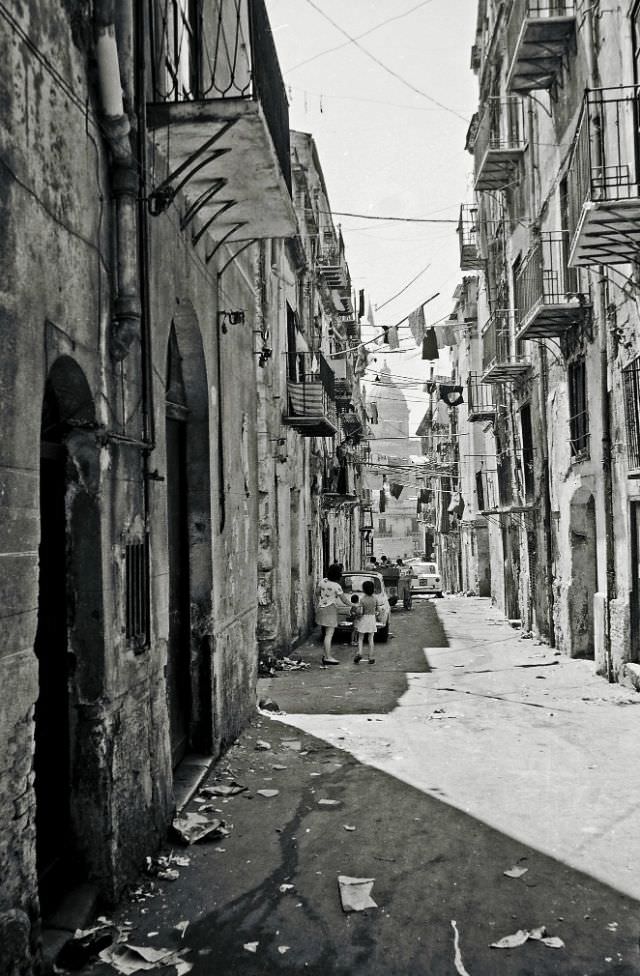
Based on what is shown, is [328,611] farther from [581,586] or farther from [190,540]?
[190,540]

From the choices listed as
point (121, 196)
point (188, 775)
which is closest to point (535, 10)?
point (121, 196)

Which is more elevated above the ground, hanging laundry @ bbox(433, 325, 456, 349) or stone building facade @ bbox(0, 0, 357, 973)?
hanging laundry @ bbox(433, 325, 456, 349)

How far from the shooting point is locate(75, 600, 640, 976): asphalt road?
416 cm

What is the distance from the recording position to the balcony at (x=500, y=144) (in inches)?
690

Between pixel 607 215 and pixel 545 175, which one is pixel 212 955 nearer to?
pixel 607 215

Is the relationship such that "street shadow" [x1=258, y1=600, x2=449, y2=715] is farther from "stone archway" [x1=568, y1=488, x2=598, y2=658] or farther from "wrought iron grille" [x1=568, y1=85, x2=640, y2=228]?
"wrought iron grille" [x1=568, y1=85, x2=640, y2=228]

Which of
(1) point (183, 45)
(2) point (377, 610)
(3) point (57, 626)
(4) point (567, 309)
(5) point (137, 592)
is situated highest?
(1) point (183, 45)

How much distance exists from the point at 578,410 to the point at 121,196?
35.8 ft

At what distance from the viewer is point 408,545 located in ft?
252

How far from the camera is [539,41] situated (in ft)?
43.9

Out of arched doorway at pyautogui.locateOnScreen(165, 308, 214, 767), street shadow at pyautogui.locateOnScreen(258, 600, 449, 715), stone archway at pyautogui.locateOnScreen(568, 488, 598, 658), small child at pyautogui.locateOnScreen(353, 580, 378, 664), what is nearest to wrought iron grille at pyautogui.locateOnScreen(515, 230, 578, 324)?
stone archway at pyautogui.locateOnScreen(568, 488, 598, 658)

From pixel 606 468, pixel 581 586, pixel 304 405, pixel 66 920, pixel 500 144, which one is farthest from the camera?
pixel 500 144

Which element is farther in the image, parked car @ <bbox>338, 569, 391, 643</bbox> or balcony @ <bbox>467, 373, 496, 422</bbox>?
balcony @ <bbox>467, 373, 496, 422</bbox>

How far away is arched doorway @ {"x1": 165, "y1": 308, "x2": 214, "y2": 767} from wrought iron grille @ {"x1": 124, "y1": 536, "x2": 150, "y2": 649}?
188cm
